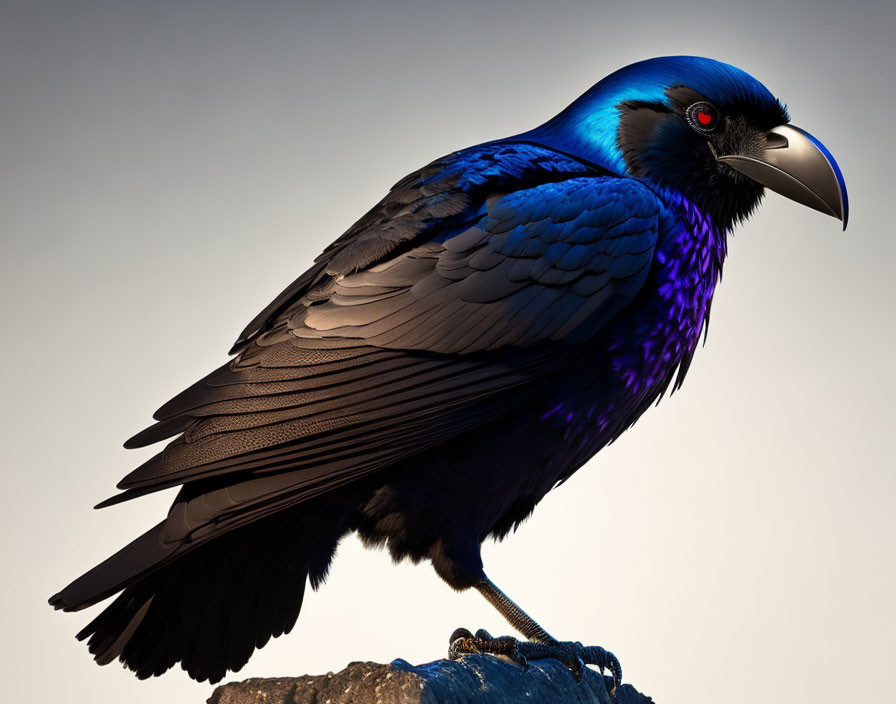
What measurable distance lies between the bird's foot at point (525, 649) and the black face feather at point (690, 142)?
4.29ft

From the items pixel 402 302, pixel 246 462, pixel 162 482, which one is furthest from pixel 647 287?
pixel 162 482

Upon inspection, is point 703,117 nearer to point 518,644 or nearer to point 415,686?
point 518,644

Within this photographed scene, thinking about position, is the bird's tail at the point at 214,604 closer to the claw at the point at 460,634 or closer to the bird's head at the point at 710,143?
the claw at the point at 460,634

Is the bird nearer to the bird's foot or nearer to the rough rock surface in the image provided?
the bird's foot

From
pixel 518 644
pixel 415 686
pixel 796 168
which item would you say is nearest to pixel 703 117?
pixel 796 168

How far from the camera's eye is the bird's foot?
2.86m

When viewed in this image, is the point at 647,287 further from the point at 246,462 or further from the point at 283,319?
the point at 246,462

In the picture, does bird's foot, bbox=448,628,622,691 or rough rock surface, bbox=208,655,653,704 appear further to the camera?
bird's foot, bbox=448,628,622,691

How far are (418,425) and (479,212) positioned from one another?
63cm

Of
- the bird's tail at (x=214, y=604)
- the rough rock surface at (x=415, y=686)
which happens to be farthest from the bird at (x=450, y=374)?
the rough rock surface at (x=415, y=686)

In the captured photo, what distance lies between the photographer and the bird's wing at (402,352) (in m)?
2.46

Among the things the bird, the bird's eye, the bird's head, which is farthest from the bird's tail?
the bird's eye

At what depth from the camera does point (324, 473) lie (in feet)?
8.18

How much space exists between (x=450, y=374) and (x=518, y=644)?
81 centimetres
